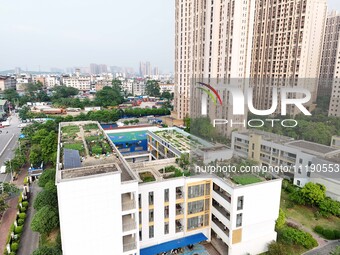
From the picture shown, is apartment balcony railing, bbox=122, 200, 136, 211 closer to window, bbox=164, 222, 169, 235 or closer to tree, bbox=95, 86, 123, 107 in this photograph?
window, bbox=164, 222, 169, 235

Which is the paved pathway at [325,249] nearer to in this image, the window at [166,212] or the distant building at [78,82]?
the window at [166,212]

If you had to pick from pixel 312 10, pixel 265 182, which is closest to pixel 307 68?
pixel 312 10

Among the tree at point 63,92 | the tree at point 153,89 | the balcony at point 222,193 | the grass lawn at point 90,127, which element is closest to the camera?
the balcony at point 222,193

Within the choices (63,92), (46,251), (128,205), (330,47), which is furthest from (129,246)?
(63,92)

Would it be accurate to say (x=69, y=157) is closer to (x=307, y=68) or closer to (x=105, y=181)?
(x=105, y=181)

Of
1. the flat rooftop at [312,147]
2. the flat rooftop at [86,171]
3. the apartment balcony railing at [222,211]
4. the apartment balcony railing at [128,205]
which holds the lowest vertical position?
the apartment balcony railing at [222,211]

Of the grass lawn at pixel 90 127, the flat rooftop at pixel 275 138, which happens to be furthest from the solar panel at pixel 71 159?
the flat rooftop at pixel 275 138

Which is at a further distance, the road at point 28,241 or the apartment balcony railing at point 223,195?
the road at point 28,241
